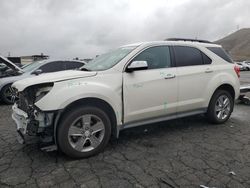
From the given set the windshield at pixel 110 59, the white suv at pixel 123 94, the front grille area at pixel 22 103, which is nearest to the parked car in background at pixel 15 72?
the windshield at pixel 110 59

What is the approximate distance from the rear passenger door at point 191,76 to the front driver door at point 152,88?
167 millimetres

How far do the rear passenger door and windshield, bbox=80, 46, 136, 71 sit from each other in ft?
3.22

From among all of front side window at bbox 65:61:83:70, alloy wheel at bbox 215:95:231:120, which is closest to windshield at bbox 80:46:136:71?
alloy wheel at bbox 215:95:231:120

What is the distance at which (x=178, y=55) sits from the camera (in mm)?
4758

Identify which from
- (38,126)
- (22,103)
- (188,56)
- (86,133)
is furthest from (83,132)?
(188,56)

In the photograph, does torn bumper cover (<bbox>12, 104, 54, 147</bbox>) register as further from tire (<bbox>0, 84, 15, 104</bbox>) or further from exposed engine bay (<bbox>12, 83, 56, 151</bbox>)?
tire (<bbox>0, 84, 15, 104</bbox>)

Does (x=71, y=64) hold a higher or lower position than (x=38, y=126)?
higher

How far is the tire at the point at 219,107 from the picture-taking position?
523 centimetres

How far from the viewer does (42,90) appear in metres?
3.56

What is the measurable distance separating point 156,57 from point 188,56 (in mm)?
768

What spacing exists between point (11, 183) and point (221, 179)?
2.56 meters

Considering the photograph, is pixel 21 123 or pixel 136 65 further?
pixel 136 65

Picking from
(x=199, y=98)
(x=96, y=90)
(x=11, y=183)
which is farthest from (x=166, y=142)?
(x=11, y=183)

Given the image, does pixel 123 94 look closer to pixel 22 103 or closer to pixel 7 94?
pixel 22 103
